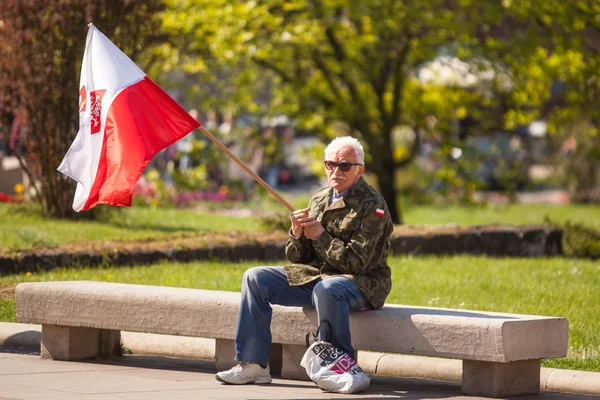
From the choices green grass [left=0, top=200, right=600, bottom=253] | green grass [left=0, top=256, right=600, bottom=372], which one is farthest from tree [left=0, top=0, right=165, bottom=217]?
green grass [left=0, top=256, right=600, bottom=372]

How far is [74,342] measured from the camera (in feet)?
26.3

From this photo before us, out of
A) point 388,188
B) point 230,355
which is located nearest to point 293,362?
point 230,355

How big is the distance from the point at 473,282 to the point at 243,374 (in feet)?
14.4

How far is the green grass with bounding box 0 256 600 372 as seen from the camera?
→ 31.1ft

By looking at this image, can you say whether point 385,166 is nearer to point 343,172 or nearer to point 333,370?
point 343,172

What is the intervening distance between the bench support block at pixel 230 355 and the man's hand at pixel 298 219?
0.92 meters

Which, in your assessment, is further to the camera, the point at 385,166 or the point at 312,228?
the point at 385,166

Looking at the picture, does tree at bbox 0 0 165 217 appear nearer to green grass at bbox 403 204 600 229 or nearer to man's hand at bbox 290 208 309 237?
man's hand at bbox 290 208 309 237

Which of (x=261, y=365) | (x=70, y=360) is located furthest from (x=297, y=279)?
(x=70, y=360)

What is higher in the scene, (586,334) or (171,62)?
(171,62)

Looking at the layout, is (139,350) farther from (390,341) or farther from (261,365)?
(390,341)

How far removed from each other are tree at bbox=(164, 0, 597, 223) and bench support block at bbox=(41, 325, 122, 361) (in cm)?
870

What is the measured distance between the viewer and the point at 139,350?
8.55m

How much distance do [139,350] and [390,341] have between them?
7.67 feet
